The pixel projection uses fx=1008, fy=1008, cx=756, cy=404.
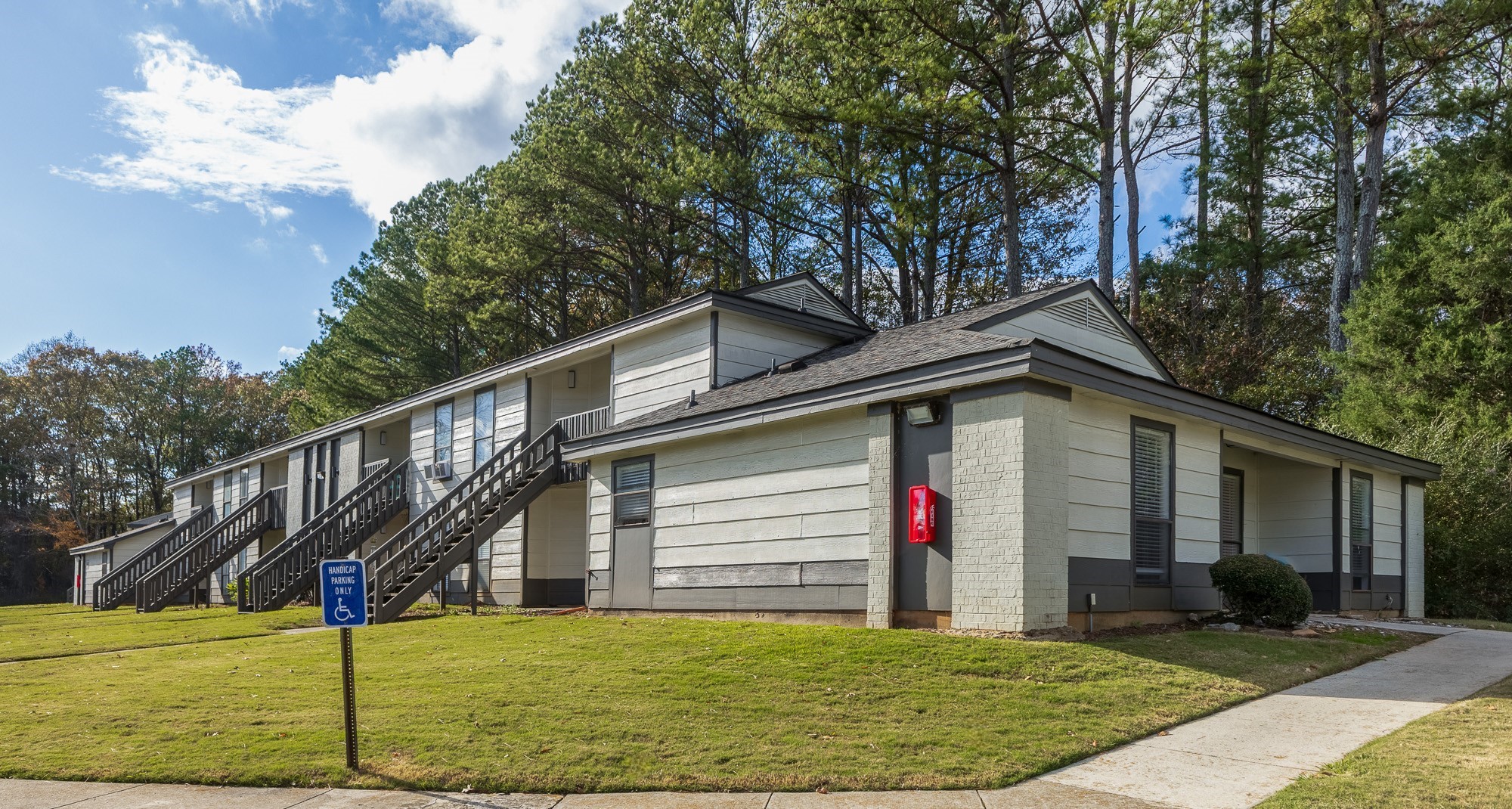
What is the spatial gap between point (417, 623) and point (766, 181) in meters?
21.6

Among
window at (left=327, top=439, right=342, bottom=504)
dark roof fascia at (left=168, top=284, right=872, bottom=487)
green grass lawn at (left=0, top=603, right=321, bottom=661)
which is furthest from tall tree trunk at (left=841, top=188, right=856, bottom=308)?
green grass lawn at (left=0, top=603, right=321, bottom=661)

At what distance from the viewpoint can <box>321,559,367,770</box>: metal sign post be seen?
6.93 metres

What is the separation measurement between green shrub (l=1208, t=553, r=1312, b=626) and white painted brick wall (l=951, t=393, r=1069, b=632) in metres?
3.35

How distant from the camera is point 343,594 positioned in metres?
7.01

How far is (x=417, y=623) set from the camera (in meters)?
16.6

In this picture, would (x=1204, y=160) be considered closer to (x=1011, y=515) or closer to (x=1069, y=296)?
(x=1069, y=296)

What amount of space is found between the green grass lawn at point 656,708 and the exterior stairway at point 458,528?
210 inches

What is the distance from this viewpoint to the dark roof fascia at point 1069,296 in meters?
15.9

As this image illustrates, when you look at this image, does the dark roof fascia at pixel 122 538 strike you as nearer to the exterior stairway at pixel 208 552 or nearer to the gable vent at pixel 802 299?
the exterior stairway at pixel 208 552

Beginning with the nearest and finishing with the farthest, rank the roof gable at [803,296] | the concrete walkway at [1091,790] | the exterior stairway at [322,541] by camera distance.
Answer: the concrete walkway at [1091,790], the roof gable at [803,296], the exterior stairway at [322,541]

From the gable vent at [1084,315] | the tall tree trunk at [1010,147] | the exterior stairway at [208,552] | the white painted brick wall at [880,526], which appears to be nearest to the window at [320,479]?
the exterior stairway at [208,552]

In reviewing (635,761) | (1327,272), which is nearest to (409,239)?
(1327,272)

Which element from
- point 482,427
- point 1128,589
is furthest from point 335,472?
point 1128,589

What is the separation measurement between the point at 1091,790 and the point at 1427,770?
2207 mm
